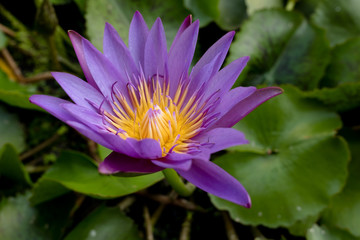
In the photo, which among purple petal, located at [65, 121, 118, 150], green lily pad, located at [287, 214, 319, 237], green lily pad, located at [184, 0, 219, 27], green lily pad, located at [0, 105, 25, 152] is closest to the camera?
purple petal, located at [65, 121, 118, 150]

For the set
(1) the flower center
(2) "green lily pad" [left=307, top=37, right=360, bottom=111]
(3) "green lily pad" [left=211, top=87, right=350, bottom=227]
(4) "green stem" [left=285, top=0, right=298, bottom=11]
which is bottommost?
(3) "green lily pad" [left=211, top=87, right=350, bottom=227]

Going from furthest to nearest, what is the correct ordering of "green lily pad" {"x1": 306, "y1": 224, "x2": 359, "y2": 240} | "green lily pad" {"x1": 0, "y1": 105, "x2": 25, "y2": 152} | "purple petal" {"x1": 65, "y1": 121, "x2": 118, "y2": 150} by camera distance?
"green lily pad" {"x1": 0, "y1": 105, "x2": 25, "y2": 152} → "green lily pad" {"x1": 306, "y1": 224, "x2": 359, "y2": 240} → "purple petal" {"x1": 65, "y1": 121, "x2": 118, "y2": 150}

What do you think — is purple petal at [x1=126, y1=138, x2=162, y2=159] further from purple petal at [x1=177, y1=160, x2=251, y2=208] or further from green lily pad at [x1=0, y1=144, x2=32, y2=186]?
green lily pad at [x1=0, y1=144, x2=32, y2=186]

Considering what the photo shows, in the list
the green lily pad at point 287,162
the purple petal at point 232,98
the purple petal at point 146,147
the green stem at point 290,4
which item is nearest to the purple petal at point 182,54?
the purple petal at point 232,98

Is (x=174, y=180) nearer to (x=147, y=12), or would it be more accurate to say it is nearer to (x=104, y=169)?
(x=104, y=169)

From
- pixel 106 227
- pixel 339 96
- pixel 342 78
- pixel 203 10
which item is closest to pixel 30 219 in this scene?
pixel 106 227

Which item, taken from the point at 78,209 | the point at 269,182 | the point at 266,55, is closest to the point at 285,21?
the point at 266,55

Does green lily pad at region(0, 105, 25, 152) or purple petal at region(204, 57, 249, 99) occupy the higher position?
purple petal at region(204, 57, 249, 99)

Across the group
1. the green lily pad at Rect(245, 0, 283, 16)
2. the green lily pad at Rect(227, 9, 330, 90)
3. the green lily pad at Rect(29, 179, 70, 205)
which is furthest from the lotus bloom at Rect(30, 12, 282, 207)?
the green lily pad at Rect(245, 0, 283, 16)
